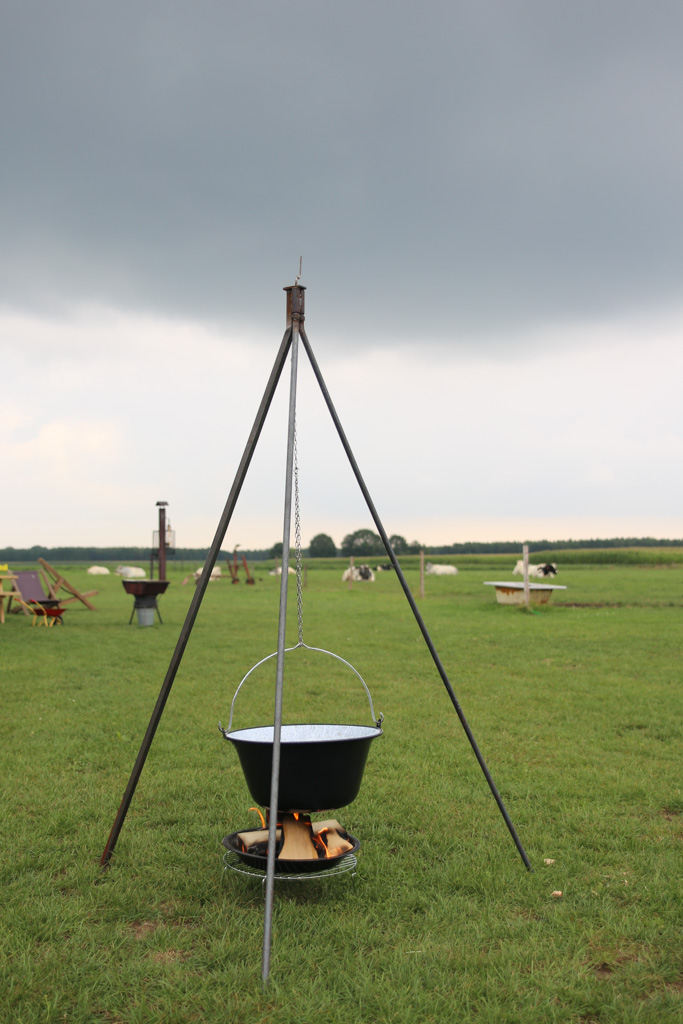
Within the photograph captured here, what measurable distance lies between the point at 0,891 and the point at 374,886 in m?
1.81

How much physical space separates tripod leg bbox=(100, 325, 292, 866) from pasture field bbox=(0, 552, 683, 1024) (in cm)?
30

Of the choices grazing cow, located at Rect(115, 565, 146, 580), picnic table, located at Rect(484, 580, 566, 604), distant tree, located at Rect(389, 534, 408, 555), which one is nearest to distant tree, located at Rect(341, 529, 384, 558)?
distant tree, located at Rect(389, 534, 408, 555)

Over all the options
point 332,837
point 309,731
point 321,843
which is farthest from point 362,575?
point 321,843

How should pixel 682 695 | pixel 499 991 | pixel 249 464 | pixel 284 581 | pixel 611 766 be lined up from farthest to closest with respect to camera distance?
pixel 682 695 < pixel 611 766 < pixel 249 464 < pixel 284 581 < pixel 499 991

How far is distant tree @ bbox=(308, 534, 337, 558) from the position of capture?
62.4 metres

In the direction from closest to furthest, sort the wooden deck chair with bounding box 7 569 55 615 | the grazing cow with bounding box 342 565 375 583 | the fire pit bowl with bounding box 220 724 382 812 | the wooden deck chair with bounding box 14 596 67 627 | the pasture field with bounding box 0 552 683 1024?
the pasture field with bounding box 0 552 683 1024
the fire pit bowl with bounding box 220 724 382 812
the wooden deck chair with bounding box 14 596 67 627
the wooden deck chair with bounding box 7 569 55 615
the grazing cow with bounding box 342 565 375 583

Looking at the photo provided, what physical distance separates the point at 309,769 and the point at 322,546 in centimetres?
5967

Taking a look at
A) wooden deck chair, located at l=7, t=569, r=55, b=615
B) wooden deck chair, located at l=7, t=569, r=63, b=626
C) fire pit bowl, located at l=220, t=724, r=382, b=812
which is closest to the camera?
fire pit bowl, located at l=220, t=724, r=382, b=812

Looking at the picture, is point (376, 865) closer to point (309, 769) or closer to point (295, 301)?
point (309, 769)

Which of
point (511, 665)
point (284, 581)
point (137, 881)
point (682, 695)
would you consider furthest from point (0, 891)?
point (511, 665)

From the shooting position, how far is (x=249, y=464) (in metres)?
4.09

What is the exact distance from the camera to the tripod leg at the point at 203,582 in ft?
12.8

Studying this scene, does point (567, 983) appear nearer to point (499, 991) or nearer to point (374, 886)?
point (499, 991)

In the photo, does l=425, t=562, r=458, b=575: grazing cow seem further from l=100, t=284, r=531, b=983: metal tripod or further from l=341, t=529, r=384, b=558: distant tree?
l=100, t=284, r=531, b=983: metal tripod
